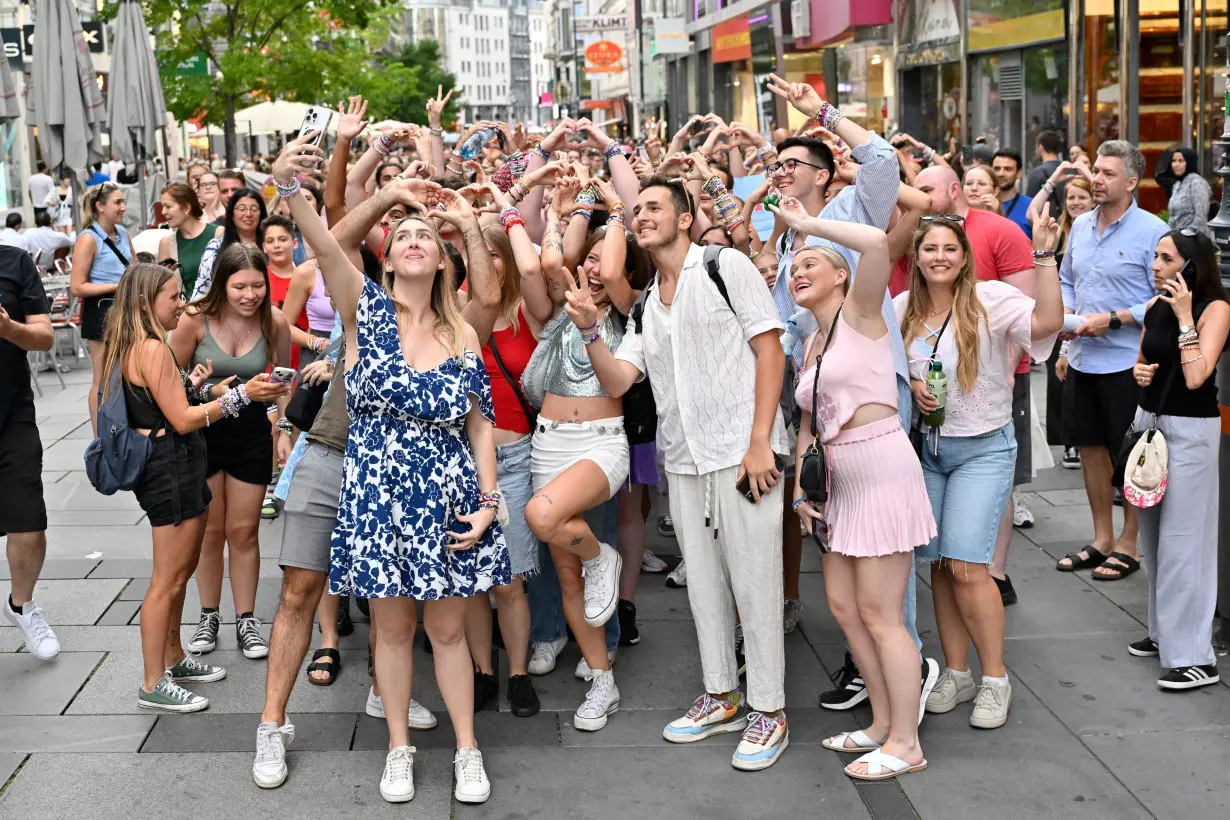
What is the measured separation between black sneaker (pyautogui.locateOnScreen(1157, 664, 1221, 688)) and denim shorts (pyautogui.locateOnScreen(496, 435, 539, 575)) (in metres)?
2.57

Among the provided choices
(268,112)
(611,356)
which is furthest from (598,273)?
(268,112)

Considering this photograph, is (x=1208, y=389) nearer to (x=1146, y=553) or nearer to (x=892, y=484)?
(x=1146, y=553)

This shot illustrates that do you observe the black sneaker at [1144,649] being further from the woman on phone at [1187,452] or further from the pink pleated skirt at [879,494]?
the pink pleated skirt at [879,494]

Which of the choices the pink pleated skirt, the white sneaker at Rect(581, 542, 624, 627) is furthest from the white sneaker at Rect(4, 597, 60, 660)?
the pink pleated skirt

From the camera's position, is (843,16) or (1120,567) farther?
(843,16)

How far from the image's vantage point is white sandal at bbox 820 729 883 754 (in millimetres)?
5102

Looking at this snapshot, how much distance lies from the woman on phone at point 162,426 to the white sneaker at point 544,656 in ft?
4.45

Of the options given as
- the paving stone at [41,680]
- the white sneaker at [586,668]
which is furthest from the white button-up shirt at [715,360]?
the paving stone at [41,680]

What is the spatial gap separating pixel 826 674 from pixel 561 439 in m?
1.56

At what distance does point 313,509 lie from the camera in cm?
517

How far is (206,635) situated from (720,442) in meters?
2.66

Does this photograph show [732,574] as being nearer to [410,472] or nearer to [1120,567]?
[410,472]

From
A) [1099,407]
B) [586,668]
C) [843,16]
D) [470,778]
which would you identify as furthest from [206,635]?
[843,16]

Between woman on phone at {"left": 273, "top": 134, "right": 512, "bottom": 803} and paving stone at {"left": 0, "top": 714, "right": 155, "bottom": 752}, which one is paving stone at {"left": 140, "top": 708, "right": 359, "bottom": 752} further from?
woman on phone at {"left": 273, "top": 134, "right": 512, "bottom": 803}
